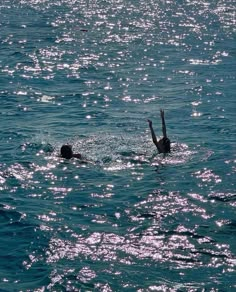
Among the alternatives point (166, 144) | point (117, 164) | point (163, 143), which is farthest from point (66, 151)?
point (166, 144)

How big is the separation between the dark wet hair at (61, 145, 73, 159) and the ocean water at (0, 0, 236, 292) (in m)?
0.29

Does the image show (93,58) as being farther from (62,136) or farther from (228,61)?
(62,136)

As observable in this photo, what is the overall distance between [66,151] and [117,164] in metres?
2.46

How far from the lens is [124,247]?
24734 millimetres

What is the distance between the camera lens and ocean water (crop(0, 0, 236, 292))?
2358cm

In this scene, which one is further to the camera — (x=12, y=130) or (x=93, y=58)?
(x=93, y=58)

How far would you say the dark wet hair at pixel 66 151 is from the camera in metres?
33.1

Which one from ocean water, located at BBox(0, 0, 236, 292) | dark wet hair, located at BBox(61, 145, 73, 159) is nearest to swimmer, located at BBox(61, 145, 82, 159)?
dark wet hair, located at BBox(61, 145, 73, 159)

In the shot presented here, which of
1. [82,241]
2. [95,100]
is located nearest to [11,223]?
[82,241]

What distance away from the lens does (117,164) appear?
33.3 meters

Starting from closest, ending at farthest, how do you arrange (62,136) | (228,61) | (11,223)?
(11,223), (62,136), (228,61)

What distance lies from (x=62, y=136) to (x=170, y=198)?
10.0m

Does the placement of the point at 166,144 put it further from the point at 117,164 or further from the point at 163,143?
the point at 117,164

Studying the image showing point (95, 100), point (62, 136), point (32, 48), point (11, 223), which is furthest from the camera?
point (32, 48)
